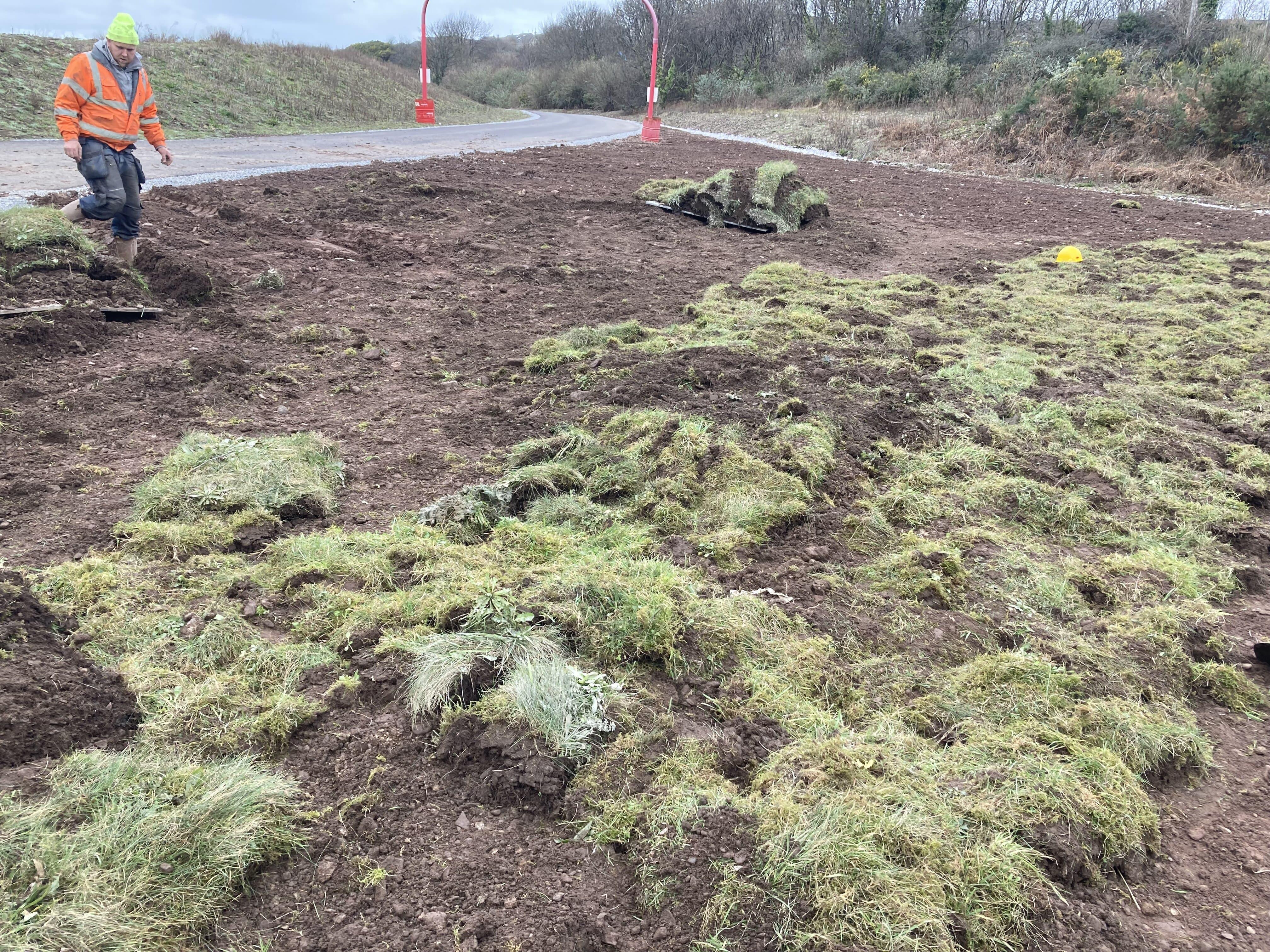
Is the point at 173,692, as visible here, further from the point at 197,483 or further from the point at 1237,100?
the point at 1237,100

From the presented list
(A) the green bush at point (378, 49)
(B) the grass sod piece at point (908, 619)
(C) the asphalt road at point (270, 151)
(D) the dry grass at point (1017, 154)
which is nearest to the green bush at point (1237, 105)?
(D) the dry grass at point (1017, 154)

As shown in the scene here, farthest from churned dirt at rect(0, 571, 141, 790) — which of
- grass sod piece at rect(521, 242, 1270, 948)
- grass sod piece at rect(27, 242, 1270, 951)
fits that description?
grass sod piece at rect(521, 242, 1270, 948)

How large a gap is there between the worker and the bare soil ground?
0.59 meters

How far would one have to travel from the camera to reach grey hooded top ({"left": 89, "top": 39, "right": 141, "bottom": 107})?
6.09 meters

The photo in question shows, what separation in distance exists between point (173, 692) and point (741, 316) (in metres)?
5.43

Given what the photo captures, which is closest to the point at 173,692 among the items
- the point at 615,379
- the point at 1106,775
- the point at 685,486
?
the point at 685,486

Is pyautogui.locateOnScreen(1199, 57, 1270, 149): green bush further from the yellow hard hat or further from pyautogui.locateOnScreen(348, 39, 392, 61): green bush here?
pyautogui.locateOnScreen(348, 39, 392, 61): green bush

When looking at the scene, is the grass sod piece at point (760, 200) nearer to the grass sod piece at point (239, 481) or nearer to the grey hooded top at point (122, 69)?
the grey hooded top at point (122, 69)

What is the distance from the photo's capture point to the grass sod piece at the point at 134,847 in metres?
1.68

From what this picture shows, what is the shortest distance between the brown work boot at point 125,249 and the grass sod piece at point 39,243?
0.16 m

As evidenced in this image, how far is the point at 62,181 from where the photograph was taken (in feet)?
30.8

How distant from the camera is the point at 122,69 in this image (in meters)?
6.18

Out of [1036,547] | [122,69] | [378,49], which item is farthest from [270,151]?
[378,49]

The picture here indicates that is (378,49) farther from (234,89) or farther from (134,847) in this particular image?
(134,847)
